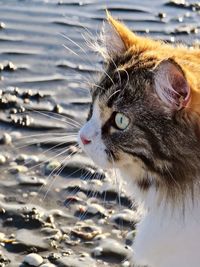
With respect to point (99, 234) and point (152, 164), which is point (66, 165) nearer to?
point (99, 234)

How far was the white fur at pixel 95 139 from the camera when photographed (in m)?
3.97

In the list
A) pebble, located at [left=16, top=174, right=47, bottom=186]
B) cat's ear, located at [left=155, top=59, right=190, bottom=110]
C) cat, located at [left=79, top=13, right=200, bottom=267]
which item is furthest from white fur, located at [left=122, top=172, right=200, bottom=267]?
pebble, located at [left=16, top=174, right=47, bottom=186]

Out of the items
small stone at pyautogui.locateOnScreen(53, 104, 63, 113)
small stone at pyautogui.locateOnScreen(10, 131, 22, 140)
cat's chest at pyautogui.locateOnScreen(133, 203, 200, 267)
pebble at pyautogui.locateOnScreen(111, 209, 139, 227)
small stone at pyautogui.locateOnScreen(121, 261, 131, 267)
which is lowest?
cat's chest at pyautogui.locateOnScreen(133, 203, 200, 267)

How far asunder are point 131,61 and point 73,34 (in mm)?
4525

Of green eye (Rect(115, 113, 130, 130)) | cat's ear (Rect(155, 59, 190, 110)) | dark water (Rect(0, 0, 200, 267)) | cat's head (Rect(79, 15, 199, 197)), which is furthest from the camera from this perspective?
dark water (Rect(0, 0, 200, 267))

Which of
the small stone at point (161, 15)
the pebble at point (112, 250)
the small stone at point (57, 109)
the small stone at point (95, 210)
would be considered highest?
the small stone at point (161, 15)

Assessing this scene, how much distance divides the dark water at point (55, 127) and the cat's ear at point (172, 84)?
34.6 inches

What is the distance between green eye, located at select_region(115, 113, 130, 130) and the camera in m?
3.86

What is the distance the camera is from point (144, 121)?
12.5 feet

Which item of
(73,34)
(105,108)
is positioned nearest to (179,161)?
(105,108)

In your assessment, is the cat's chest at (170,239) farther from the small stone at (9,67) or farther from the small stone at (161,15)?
the small stone at (161,15)

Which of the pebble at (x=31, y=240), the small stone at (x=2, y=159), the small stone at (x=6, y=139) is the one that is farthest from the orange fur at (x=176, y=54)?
the small stone at (x=6, y=139)

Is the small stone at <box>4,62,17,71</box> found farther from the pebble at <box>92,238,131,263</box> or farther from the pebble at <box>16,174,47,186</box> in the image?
the pebble at <box>92,238,131,263</box>

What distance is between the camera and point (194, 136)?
3707 mm
